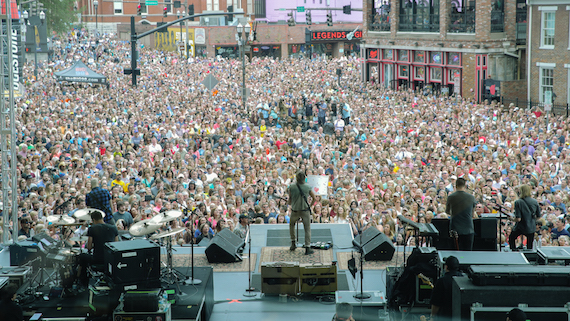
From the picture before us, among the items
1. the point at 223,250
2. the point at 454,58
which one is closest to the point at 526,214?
the point at 223,250

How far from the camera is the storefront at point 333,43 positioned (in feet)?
229

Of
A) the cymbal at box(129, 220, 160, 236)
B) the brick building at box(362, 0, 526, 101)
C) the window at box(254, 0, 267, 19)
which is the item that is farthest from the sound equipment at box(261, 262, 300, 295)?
the window at box(254, 0, 267, 19)

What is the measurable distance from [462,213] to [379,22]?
34.6 metres

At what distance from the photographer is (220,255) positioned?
1204 centimetres

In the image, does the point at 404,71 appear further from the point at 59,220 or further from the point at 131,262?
the point at 131,262

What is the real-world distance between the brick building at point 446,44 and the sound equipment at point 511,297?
2791cm

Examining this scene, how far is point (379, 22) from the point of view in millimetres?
43219

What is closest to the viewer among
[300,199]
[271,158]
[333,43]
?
[300,199]

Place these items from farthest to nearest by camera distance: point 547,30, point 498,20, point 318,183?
point 498,20 < point 547,30 < point 318,183

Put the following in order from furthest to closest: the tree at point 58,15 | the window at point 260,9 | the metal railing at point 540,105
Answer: the window at point 260,9 → the tree at point 58,15 → the metal railing at point 540,105

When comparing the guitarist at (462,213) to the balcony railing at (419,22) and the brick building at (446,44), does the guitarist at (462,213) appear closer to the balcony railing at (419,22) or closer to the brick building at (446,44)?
the brick building at (446,44)

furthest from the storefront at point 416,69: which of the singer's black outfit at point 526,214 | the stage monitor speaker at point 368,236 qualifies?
the singer's black outfit at point 526,214

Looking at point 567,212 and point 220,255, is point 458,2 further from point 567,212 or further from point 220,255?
point 220,255

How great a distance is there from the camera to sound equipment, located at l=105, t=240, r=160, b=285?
891 centimetres
